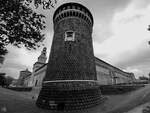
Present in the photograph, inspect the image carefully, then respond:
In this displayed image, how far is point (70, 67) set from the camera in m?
12.8

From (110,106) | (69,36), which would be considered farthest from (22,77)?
(110,106)

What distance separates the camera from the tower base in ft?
35.7

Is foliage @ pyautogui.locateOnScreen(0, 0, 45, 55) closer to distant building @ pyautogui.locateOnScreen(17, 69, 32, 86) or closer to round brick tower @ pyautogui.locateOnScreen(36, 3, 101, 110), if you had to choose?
round brick tower @ pyautogui.locateOnScreen(36, 3, 101, 110)

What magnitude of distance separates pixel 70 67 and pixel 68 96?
11.7 ft

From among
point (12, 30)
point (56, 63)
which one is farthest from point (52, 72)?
point (12, 30)

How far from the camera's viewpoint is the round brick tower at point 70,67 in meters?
11.3

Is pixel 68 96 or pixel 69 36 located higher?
pixel 69 36

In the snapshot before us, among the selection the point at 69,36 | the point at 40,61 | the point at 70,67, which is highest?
the point at 40,61

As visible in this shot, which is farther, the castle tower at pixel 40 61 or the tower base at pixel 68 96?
the castle tower at pixel 40 61

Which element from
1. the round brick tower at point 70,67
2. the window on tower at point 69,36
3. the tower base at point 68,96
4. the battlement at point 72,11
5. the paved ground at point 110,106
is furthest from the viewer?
the battlement at point 72,11

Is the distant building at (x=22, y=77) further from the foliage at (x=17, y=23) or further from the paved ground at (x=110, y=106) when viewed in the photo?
the foliage at (x=17, y=23)

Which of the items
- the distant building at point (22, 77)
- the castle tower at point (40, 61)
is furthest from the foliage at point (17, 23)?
the distant building at point (22, 77)

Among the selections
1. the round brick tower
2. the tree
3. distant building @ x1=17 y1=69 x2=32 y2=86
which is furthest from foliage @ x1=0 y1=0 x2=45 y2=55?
distant building @ x1=17 y1=69 x2=32 y2=86

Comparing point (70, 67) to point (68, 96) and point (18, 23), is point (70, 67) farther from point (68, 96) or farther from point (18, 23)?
point (18, 23)
